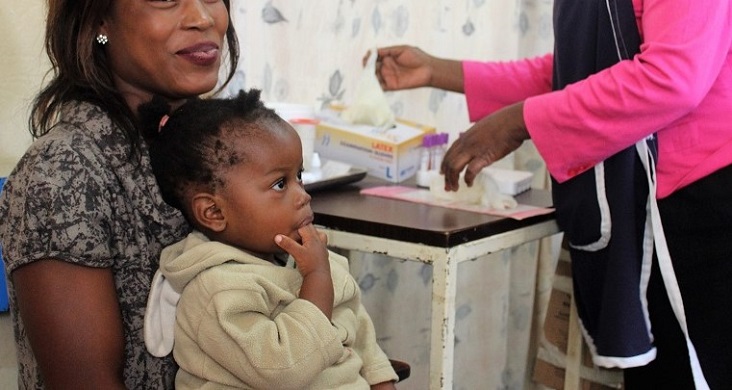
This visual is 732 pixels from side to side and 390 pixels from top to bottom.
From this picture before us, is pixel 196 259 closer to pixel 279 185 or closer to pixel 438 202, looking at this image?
pixel 279 185

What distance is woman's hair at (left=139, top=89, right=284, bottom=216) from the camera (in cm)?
100

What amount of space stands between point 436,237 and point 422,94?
3.24 ft

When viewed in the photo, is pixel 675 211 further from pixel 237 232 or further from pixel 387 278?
pixel 387 278

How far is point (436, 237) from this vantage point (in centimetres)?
130

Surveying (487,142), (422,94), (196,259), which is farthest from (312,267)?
(422,94)

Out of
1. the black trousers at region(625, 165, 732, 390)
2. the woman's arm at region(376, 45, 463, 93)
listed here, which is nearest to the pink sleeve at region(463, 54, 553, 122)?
the woman's arm at region(376, 45, 463, 93)

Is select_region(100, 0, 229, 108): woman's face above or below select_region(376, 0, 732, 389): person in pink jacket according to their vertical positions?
above

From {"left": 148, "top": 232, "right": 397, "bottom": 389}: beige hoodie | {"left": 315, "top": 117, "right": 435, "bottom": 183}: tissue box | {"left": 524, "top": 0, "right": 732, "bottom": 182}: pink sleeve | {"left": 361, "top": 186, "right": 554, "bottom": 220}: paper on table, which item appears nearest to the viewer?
{"left": 148, "top": 232, "right": 397, "bottom": 389}: beige hoodie

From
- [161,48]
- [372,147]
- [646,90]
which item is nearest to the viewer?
[161,48]

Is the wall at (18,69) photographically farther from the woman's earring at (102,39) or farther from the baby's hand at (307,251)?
the baby's hand at (307,251)

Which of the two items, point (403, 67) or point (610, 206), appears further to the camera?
point (403, 67)

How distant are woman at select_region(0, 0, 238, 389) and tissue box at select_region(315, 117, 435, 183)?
668 millimetres

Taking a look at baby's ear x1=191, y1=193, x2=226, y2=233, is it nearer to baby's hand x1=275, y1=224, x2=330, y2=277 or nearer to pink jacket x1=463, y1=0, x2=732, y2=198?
baby's hand x1=275, y1=224, x2=330, y2=277

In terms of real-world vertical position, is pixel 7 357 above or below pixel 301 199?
below
